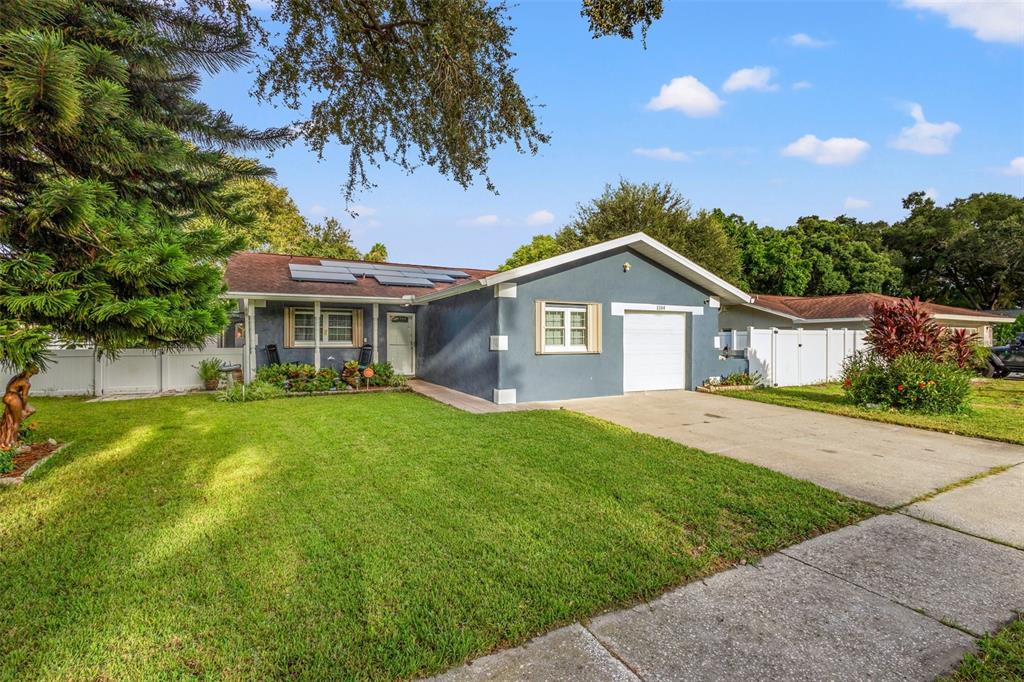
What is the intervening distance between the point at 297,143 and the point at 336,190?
0.68 m

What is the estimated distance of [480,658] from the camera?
2.22 metres

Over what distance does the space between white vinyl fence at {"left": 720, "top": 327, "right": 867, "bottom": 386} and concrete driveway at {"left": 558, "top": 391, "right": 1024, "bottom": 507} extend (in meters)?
3.64

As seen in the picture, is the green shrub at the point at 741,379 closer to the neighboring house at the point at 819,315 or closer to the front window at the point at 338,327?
the neighboring house at the point at 819,315

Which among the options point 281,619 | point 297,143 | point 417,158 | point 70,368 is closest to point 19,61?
point 297,143

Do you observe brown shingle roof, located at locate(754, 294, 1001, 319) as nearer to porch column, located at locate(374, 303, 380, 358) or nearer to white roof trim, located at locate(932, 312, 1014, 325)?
white roof trim, located at locate(932, 312, 1014, 325)

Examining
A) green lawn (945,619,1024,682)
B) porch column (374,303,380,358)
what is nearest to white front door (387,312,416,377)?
porch column (374,303,380,358)

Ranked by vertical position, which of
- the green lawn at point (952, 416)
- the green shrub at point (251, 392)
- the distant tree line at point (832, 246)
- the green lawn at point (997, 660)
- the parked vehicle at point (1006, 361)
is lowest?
the green lawn at point (997, 660)

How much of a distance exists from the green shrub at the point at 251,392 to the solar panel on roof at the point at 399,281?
4.71 metres

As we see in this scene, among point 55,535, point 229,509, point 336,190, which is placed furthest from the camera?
point 336,190

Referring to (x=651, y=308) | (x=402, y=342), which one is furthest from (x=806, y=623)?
(x=402, y=342)

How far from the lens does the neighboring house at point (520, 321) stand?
32.2ft

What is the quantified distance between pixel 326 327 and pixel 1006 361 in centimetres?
2218

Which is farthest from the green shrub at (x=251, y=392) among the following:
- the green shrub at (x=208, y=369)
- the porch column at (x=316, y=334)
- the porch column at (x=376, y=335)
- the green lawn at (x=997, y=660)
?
the green lawn at (x=997, y=660)

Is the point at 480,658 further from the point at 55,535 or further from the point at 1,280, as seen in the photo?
the point at 55,535
